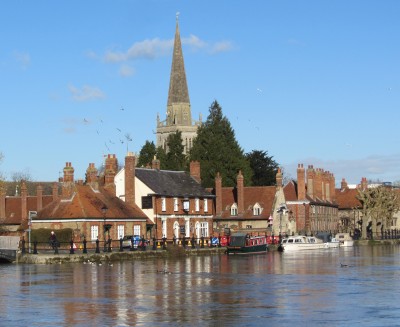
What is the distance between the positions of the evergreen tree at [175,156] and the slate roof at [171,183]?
27.7 meters

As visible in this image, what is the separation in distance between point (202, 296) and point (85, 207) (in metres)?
41.3

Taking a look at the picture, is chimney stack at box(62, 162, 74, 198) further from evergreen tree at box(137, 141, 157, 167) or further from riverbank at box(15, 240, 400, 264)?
→ evergreen tree at box(137, 141, 157, 167)

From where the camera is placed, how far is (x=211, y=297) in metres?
Answer: 36.2

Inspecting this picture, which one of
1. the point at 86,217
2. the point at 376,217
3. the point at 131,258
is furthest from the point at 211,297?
the point at 376,217

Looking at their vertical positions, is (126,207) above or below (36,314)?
above

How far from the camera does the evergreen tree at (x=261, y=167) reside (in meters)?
128

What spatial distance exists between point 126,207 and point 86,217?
816 cm

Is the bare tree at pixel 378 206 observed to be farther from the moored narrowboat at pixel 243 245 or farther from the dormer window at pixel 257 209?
the moored narrowboat at pixel 243 245

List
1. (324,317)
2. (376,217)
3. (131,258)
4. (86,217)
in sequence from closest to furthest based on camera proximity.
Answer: (324,317) → (131,258) → (86,217) → (376,217)

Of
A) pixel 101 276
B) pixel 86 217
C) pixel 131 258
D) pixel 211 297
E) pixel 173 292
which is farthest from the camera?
pixel 86 217

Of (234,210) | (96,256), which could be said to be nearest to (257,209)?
(234,210)

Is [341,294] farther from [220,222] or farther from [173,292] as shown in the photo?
[220,222]

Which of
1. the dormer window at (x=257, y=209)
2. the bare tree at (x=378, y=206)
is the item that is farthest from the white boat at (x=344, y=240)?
the bare tree at (x=378, y=206)

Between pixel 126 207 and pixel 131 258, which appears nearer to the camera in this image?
pixel 131 258
